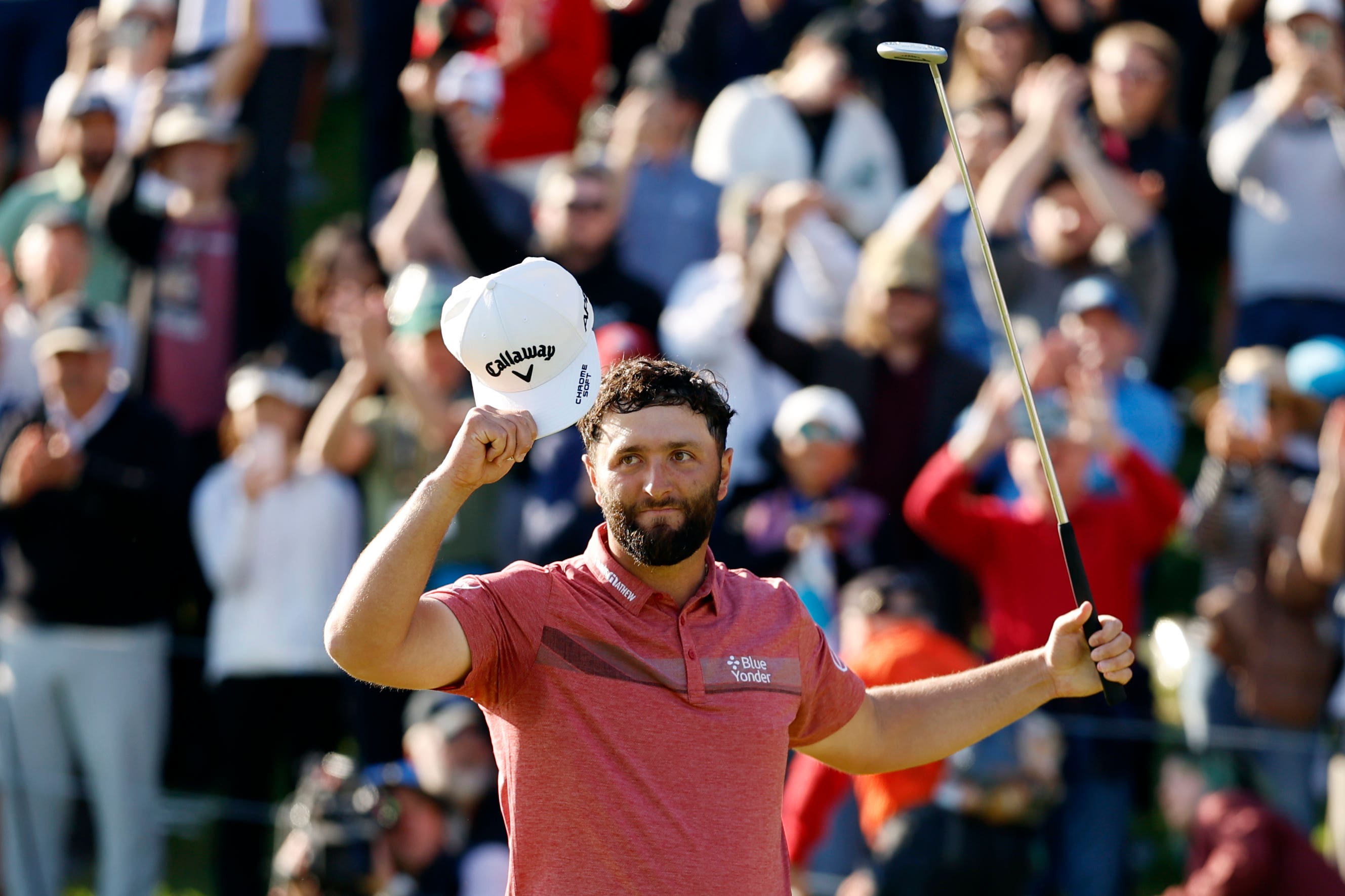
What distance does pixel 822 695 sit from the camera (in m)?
3.96

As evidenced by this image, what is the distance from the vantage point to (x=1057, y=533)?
24.4ft

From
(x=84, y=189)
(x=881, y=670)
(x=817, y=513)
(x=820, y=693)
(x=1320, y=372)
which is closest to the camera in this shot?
(x=820, y=693)

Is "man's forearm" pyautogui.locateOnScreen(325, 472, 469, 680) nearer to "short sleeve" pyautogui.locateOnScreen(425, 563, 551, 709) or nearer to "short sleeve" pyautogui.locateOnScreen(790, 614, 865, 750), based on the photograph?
"short sleeve" pyautogui.locateOnScreen(425, 563, 551, 709)

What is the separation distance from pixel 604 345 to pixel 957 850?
2.64 meters

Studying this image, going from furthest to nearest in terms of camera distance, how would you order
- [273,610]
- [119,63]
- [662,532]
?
[119,63], [273,610], [662,532]

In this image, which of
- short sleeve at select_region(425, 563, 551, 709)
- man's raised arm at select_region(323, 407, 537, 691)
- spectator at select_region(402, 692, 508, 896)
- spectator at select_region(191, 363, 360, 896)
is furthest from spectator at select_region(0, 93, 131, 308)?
man's raised arm at select_region(323, 407, 537, 691)

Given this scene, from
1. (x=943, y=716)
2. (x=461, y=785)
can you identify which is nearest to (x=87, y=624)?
(x=461, y=785)

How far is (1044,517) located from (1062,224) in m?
1.55

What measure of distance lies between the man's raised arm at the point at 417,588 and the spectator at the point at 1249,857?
3998 mm

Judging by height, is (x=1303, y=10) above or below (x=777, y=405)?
above

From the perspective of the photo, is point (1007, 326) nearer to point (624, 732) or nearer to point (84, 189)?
point (624, 732)

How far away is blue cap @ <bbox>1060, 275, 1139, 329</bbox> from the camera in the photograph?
8.00 metres

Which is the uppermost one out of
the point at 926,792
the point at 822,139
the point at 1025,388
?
the point at 1025,388

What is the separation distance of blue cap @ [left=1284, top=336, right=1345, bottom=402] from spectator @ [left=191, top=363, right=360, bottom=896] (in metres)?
4.17
